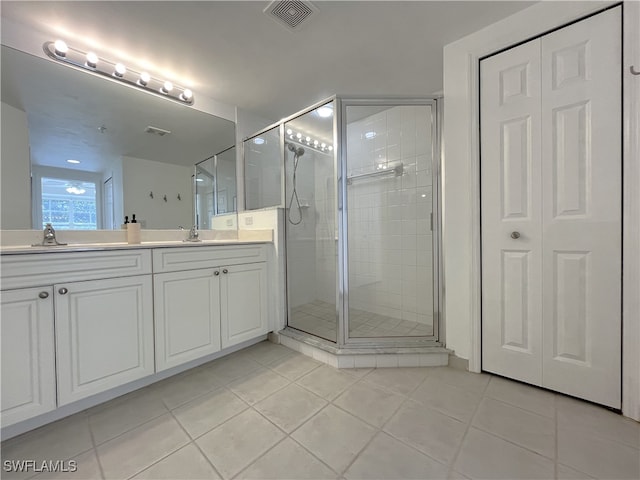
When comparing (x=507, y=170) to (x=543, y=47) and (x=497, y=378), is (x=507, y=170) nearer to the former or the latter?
(x=543, y=47)

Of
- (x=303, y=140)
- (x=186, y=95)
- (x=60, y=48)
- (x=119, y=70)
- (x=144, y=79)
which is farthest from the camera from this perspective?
(x=303, y=140)

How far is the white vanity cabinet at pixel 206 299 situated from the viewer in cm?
159

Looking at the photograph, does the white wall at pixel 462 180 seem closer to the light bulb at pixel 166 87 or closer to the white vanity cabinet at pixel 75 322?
the white vanity cabinet at pixel 75 322

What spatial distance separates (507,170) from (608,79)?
560mm

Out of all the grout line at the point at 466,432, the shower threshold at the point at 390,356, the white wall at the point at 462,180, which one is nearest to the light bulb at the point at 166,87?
the white wall at the point at 462,180

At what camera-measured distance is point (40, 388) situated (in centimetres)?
118

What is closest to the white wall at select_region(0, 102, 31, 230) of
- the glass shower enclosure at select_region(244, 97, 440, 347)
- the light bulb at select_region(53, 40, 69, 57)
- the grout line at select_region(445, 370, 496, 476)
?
the light bulb at select_region(53, 40, 69, 57)

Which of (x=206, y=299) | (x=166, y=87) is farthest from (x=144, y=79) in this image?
(x=206, y=299)

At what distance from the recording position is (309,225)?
251 cm

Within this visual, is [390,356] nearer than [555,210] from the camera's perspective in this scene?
No

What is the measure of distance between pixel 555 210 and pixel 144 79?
286 cm

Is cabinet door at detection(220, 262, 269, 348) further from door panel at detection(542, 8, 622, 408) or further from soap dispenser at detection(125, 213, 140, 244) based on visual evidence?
door panel at detection(542, 8, 622, 408)

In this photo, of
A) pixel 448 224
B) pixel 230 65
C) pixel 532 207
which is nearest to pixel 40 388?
pixel 230 65

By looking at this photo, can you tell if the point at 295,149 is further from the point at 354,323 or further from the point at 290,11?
the point at 354,323
